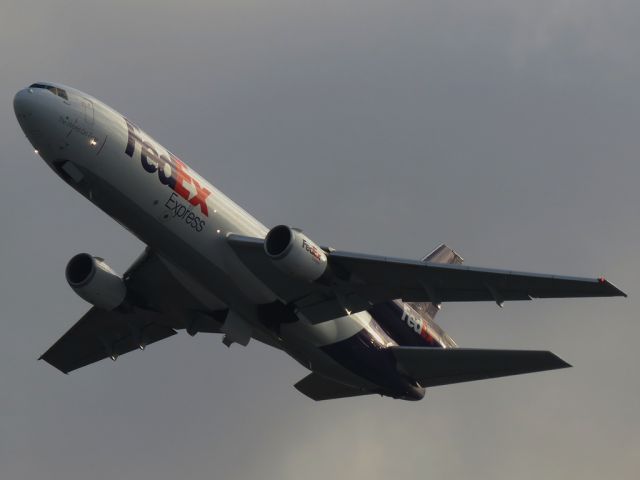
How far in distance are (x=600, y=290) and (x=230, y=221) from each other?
46.2ft

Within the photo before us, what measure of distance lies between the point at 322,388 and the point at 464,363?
23.4 feet

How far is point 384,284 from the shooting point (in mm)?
49156

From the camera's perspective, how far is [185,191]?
47.6 metres

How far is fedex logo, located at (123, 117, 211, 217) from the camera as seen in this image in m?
46.9

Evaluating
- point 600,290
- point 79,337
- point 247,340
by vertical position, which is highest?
point 600,290

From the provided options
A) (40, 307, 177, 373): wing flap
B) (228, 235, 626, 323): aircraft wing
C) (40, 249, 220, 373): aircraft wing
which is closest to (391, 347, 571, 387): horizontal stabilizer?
(228, 235, 626, 323): aircraft wing

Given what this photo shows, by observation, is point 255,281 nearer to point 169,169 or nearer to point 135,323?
point 169,169

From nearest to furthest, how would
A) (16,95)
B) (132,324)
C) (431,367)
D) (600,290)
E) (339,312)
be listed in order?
(600,290) < (16,95) < (339,312) < (431,367) < (132,324)

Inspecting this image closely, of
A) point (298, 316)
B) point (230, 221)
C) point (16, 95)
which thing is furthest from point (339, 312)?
point (16, 95)

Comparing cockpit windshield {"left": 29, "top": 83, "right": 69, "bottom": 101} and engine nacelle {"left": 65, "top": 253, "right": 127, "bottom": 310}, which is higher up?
cockpit windshield {"left": 29, "top": 83, "right": 69, "bottom": 101}

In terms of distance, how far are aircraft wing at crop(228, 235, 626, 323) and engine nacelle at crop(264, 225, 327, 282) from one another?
84 cm

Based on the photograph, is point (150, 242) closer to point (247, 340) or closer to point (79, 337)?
point (247, 340)

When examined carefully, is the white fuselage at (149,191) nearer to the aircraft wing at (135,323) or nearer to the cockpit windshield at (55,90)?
the cockpit windshield at (55,90)

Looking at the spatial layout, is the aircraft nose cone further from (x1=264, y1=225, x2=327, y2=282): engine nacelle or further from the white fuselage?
(x1=264, y1=225, x2=327, y2=282): engine nacelle
